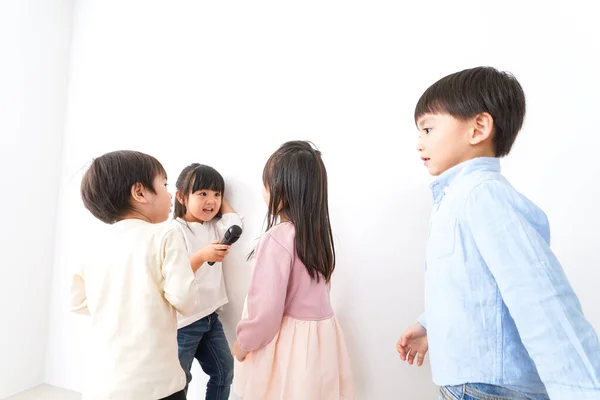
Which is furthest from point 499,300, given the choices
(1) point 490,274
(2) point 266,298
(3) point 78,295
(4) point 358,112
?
(3) point 78,295

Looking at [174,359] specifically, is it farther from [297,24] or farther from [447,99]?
[297,24]

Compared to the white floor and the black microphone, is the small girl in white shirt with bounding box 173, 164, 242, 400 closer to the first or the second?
the black microphone

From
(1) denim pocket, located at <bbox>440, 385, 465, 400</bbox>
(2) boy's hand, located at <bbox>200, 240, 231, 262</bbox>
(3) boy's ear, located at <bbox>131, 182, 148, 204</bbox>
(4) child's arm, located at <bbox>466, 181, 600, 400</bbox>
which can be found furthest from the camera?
(2) boy's hand, located at <bbox>200, 240, 231, 262</bbox>

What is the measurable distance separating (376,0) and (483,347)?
1.16 metres

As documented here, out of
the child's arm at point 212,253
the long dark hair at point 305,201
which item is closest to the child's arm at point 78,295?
the child's arm at point 212,253

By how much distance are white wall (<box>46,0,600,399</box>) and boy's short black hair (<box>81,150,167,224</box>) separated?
52 centimetres

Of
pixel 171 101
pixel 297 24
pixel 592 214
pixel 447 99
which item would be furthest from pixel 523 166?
pixel 171 101

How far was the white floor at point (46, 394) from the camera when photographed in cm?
174

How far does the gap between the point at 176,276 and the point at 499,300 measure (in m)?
0.68

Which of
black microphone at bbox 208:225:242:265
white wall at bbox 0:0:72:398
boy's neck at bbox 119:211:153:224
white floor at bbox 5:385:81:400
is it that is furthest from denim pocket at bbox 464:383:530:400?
white wall at bbox 0:0:72:398

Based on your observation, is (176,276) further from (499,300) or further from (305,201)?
(499,300)

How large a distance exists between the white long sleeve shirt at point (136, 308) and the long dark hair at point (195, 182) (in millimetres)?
452

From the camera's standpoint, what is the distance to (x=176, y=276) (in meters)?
0.92

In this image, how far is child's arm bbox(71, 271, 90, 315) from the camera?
1.03m
